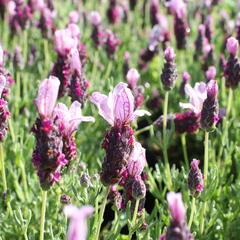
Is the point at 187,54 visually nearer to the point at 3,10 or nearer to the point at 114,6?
the point at 114,6

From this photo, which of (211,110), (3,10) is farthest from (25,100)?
(211,110)

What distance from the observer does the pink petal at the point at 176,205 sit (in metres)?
1.28

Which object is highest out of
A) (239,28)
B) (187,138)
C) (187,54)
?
(187,54)

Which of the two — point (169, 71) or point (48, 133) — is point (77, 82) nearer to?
point (169, 71)

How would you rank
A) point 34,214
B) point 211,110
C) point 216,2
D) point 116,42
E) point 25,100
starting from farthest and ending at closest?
point 216,2, point 116,42, point 25,100, point 34,214, point 211,110

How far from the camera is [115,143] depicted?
1.72 m

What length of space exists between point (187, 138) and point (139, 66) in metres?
0.78

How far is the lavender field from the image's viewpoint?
66.9 inches

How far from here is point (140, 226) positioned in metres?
1.97

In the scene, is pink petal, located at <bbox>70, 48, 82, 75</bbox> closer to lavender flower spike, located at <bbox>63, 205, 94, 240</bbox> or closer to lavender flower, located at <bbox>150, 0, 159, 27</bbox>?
lavender flower spike, located at <bbox>63, 205, 94, 240</bbox>

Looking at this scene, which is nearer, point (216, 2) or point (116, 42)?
point (116, 42)

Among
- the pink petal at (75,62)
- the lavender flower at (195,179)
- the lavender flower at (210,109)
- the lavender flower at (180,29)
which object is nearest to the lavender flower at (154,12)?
the lavender flower at (180,29)

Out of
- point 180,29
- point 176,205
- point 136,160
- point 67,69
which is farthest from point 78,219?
point 180,29

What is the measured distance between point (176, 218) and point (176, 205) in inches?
2.1
